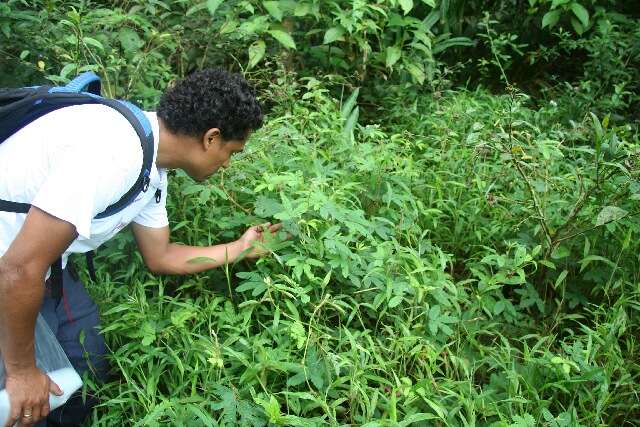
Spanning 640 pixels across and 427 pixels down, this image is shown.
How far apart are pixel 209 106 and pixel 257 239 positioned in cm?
64

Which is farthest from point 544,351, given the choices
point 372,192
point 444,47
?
point 444,47

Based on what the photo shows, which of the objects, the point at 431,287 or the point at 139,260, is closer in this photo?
the point at 431,287

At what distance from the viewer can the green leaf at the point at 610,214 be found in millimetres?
2740

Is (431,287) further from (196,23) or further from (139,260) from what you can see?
(196,23)

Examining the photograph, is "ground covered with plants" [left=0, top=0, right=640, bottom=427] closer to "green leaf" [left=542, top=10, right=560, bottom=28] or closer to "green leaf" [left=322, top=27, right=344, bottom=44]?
"green leaf" [left=322, top=27, right=344, bottom=44]

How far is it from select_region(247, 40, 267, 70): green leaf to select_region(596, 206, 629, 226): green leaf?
2.30m

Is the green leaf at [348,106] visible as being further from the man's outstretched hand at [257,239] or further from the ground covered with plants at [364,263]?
the man's outstretched hand at [257,239]

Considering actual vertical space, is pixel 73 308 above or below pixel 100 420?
above

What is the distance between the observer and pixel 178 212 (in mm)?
3021

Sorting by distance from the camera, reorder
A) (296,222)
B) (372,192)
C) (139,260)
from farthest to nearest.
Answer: (372,192) → (139,260) → (296,222)

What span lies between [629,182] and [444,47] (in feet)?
7.88

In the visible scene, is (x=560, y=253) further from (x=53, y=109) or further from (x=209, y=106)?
(x=53, y=109)

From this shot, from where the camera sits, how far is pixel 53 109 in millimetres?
2049

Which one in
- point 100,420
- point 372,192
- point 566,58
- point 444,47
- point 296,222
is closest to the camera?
point 100,420
